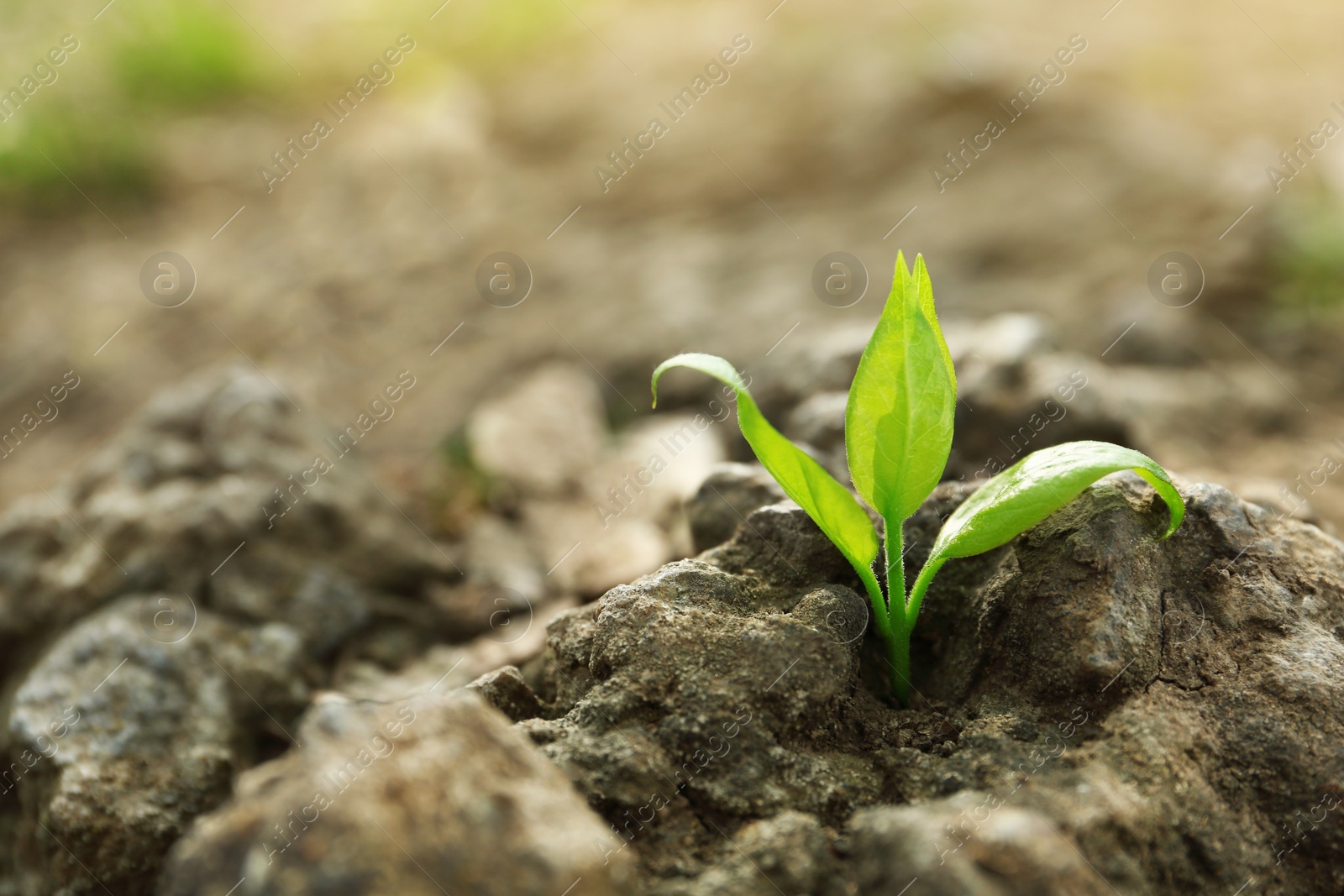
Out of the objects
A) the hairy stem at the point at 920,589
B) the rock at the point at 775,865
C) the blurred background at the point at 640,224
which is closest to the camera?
the rock at the point at 775,865

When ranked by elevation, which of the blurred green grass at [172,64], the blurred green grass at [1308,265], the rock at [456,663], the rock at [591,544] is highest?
the blurred green grass at [172,64]

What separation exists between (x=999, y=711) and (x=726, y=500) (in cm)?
101

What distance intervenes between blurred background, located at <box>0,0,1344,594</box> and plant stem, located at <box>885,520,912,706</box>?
1.10 meters

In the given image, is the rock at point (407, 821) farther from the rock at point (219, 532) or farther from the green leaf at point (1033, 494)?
the rock at point (219, 532)

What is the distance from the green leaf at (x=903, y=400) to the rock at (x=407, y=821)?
98 cm

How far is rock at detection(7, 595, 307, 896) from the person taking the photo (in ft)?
8.24

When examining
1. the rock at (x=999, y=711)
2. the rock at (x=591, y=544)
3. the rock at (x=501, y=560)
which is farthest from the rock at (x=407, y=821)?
the rock at (x=501, y=560)

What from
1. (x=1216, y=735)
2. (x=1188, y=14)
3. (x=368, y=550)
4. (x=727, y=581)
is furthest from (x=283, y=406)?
(x=1188, y=14)

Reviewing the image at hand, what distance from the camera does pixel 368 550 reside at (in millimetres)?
3547

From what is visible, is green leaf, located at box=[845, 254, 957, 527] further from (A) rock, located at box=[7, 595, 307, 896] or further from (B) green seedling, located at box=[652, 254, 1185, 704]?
(A) rock, located at box=[7, 595, 307, 896]

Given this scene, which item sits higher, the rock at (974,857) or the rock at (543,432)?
the rock at (543,432)

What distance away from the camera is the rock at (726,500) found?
266 cm

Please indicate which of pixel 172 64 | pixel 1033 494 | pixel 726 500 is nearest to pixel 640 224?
pixel 726 500

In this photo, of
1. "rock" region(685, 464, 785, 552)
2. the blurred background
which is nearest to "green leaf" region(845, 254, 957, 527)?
"rock" region(685, 464, 785, 552)
